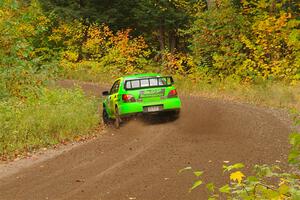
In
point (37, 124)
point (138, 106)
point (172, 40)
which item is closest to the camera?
point (37, 124)

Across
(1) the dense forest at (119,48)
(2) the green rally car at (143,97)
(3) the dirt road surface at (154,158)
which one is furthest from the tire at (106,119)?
(3) the dirt road surface at (154,158)

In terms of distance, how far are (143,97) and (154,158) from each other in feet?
15.4

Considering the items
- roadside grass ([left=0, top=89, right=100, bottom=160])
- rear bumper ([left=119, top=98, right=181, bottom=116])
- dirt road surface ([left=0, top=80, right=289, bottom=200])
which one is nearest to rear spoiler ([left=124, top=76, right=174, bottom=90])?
rear bumper ([left=119, top=98, right=181, bottom=116])

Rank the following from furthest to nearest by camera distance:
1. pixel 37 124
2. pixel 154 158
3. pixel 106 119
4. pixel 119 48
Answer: pixel 119 48 < pixel 106 119 < pixel 37 124 < pixel 154 158

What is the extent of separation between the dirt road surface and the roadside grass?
864mm

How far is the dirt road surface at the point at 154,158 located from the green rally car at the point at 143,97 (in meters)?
0.50

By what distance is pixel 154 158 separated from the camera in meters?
10.5

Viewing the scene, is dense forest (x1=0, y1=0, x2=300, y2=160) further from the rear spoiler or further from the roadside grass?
the rear spoiler

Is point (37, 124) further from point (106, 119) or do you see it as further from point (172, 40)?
point (172, 40)

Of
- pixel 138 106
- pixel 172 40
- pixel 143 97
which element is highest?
pixel 172 40

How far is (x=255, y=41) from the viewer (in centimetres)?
2411

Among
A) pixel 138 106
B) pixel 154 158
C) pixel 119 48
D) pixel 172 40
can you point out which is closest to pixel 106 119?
pixel 138 106

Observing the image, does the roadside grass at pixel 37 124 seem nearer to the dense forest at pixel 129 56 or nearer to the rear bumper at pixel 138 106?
the dense forest at pixel 129 56

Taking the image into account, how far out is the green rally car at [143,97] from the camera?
14.9 metres
